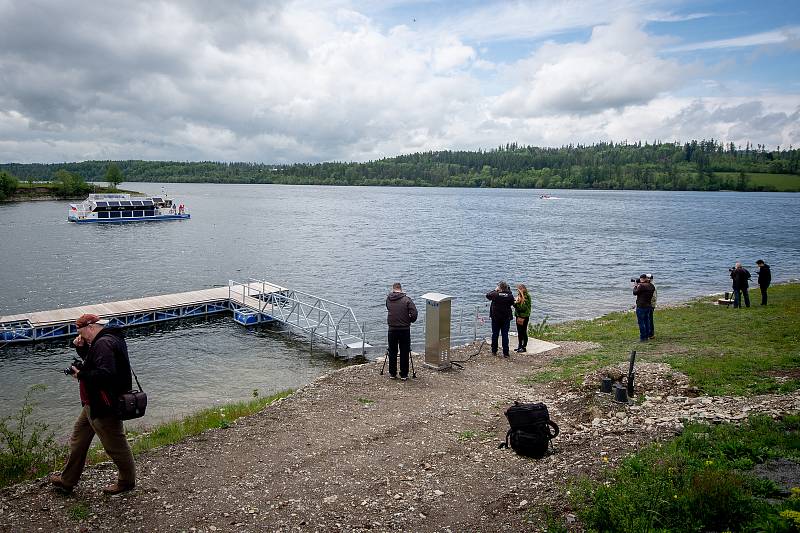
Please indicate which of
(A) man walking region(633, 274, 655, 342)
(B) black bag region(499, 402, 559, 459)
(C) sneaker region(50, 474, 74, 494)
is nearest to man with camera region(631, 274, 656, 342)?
(A) man walking region(633, 274, 655, 342)

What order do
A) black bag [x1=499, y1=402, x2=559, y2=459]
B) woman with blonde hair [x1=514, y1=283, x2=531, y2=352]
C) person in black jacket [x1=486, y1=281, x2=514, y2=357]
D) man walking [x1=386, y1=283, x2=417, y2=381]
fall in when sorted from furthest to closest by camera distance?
woman with blonde hair [x1=514, y1=283, x2=531, y2=352]
person in black jacket [x1=486, y1=281, x2=514, y2=357]
man walking [x1=386, y1=283, x2=417, y2=381]
black bag [x1=499, y1=402, x2=559, y2=459]

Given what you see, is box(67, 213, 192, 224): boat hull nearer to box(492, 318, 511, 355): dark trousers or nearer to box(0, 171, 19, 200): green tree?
box(0, 171, 19, 200): green tree

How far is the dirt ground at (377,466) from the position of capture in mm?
7438

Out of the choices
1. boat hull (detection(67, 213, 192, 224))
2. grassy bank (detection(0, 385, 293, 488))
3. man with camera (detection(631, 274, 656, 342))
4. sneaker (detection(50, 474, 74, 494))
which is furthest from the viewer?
boat hull (detection(67, 213, 192, 224))

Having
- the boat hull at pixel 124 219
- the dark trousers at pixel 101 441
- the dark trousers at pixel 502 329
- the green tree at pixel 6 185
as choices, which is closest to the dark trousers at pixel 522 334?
the dark trousers at pixel 502 329

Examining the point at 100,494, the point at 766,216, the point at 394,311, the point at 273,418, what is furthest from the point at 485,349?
the point at 766,216

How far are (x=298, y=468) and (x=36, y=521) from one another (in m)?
3.74

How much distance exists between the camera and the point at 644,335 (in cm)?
1836

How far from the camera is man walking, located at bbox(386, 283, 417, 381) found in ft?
46.4

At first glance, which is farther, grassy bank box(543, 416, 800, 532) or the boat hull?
the boat hull

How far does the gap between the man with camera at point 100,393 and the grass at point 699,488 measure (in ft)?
21.0

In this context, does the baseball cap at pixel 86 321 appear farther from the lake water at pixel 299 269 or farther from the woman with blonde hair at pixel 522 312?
the woman with blonde hair at pixel 522 312

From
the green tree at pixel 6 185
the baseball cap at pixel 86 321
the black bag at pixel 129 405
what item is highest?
the green tree at pixel 6 185

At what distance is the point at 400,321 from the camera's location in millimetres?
14227
